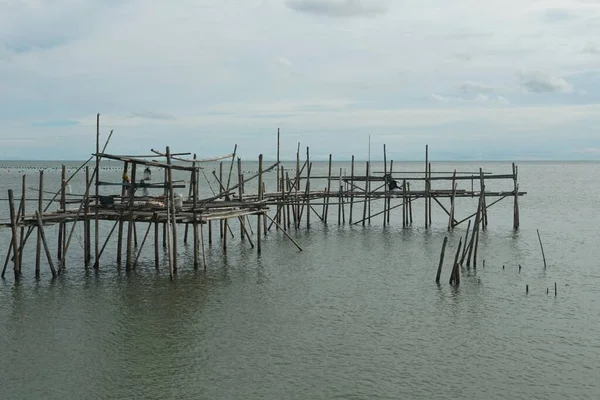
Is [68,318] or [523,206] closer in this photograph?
[68,318]

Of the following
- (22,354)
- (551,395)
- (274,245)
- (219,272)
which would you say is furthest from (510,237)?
(22,354)

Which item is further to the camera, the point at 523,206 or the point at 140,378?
the point at 523,206

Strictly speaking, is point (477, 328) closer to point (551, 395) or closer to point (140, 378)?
point (551, 395)

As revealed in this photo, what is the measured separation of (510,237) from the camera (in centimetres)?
2998

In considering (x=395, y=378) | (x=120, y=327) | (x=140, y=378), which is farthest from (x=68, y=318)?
(x=395, y=378)

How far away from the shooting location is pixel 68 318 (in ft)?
51.3

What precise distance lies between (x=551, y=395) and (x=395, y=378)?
279 centimetres

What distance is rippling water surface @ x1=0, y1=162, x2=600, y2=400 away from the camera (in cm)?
1184

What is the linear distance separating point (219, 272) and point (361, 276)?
474cm

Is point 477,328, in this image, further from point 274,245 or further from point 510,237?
point 510,237

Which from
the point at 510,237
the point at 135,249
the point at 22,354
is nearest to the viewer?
the point at 22,354

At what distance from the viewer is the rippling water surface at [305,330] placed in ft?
38.9

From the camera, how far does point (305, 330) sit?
586 inches

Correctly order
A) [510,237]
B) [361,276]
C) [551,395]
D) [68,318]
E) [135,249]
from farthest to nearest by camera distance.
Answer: [510,237] < [135,249] < [361,276] < [68,318] < [551,395]
